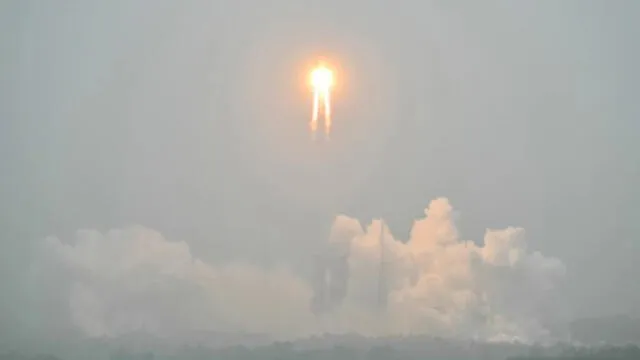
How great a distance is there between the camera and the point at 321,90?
4.50 metres

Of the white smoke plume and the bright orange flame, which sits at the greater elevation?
the bright orange flame

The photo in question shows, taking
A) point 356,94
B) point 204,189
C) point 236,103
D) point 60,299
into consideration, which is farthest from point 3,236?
point 356,94

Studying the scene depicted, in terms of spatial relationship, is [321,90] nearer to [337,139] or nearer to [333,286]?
[337,139]

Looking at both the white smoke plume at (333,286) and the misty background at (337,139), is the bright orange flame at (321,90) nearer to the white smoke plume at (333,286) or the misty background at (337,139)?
the misty background at (337,139)

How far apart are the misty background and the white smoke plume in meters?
0.05

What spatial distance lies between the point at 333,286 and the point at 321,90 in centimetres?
102

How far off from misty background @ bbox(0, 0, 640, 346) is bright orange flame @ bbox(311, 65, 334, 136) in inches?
1.9

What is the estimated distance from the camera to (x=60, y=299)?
14.5 feet

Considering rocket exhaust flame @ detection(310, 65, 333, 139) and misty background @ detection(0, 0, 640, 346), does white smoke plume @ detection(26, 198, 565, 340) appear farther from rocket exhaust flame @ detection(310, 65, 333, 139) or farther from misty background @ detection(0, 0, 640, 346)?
rocket exhaust flame @ detection(310, 65, 333, 139)

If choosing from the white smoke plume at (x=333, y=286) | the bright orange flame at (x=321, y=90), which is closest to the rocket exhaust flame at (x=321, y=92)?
the bright orange flame at (x=321, y=90)

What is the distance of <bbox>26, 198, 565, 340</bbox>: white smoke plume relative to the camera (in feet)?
14.1

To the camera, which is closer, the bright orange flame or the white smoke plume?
the white smoke plume

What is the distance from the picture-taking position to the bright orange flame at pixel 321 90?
4484 millimetres

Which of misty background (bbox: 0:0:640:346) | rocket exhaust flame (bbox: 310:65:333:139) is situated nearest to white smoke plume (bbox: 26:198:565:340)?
misty background (bbox: 0:0:640:346)
